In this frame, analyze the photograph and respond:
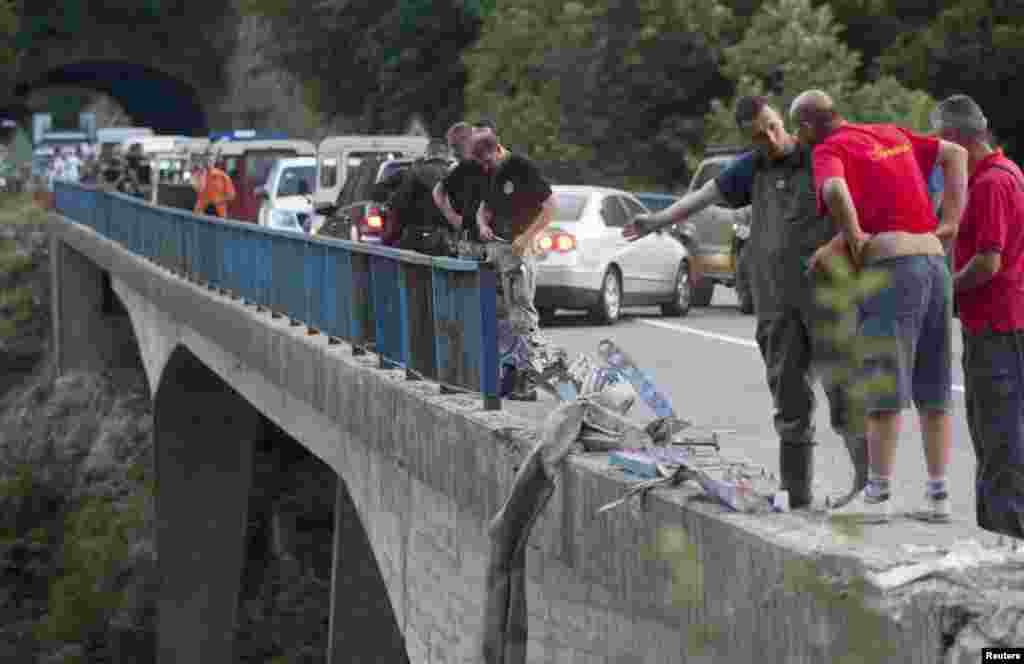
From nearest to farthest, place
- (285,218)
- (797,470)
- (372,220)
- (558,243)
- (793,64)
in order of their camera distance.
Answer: (797,470)
(372,220)
(558,243)
(285,218)
(793,64)

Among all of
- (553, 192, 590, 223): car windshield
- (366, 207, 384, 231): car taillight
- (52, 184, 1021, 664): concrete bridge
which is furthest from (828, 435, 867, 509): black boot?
(553, 192, 590, 223): car windshield

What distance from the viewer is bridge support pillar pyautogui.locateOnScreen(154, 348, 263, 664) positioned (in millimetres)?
31203

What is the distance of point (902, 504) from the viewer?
8.72 metres

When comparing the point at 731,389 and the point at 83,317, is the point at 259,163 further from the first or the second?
the point at 731,389

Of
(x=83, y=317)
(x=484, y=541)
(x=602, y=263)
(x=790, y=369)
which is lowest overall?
(x=83, y=317)

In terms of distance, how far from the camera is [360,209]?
22.3m

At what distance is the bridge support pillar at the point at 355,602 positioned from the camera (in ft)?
54.5

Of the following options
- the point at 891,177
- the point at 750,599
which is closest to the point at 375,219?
the point at 891,177

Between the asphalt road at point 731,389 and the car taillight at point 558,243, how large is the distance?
804 mm

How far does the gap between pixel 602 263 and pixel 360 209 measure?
2573mm

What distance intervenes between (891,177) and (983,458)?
1.54 meters

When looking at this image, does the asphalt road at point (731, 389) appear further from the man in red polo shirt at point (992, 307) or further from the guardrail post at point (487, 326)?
the guardrail post at point (487, 326)

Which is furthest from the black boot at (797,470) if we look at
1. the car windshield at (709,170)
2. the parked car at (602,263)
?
the car windshield at (709,170)

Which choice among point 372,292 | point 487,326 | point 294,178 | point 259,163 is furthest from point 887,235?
point 259,163
